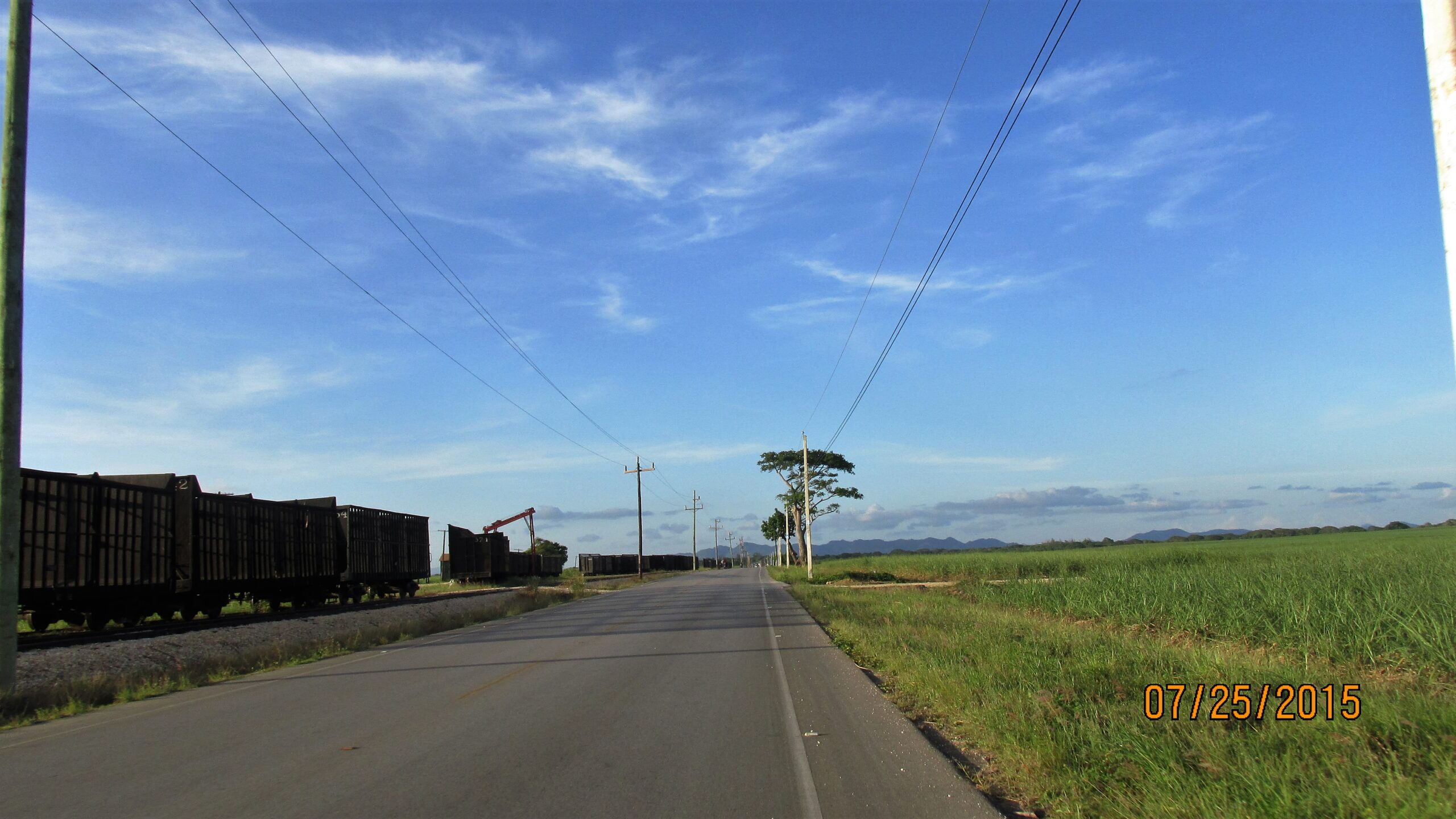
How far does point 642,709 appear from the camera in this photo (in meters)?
9.33

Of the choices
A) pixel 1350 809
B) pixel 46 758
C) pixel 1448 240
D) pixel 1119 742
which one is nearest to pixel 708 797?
pixel 1119 742

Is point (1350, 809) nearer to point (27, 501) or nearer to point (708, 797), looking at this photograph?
point (708, 797)

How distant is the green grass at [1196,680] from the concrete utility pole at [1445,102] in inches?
112

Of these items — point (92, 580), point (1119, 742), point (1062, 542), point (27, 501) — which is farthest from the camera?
point (1062, 542)

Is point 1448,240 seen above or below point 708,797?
above

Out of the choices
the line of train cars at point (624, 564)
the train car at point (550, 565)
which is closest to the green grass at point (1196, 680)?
the train car at point (550, 565)

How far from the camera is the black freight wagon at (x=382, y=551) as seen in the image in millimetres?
31062

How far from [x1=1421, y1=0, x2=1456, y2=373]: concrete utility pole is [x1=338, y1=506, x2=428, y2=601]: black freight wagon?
31.9 m

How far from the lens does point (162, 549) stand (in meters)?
19.4

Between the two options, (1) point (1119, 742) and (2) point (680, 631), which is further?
(2) point (680, 631)

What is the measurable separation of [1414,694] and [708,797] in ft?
19.8

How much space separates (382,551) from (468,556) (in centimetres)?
1610

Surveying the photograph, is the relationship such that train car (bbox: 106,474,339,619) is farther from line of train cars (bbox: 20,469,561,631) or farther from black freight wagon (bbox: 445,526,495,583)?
black freight wagon (bbox: 445,526,495,583)

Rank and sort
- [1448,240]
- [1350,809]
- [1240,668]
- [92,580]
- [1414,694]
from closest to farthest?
[1448,240] → [1350,809] → [1414,694] → [1240,668] → [92,580]
